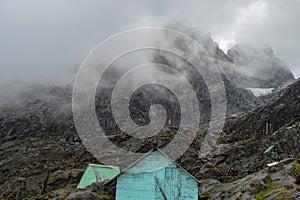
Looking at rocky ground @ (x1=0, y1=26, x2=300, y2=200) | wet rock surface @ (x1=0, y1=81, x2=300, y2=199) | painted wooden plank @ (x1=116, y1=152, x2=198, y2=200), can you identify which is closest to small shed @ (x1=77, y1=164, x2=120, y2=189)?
wet rock surface @ (x1=0, y1=81, x2=300, y2=199)

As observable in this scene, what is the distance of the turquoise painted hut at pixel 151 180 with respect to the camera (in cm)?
3750

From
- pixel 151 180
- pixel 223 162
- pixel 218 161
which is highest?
pixel 218 161

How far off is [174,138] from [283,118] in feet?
145

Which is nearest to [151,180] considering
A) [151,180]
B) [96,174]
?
[151,180]

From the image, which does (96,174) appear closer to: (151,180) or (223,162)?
(151,180)

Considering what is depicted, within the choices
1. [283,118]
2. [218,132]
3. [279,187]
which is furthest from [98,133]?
[279,187]

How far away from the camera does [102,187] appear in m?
44.8

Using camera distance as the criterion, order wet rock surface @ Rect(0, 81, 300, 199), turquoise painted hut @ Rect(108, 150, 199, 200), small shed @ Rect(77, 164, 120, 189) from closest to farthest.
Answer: turquoise painted hut @ Rect(108, 150, 199, 200) < wet rock surface @ Rect(0, 81, 300, 199) < small shed @ Rect(77, 164, 120, 189)

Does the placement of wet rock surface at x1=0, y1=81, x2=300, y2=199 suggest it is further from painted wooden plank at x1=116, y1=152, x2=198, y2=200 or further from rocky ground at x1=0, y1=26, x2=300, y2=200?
painted wooden plank at x1=116, y1=152, x2=198, y2=200

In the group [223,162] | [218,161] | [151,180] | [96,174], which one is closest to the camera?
[151,180]

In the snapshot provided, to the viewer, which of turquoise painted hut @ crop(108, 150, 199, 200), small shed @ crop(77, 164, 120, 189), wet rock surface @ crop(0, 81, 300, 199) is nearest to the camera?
turquoise painted hut @ crop(108, 150, 199, 200)

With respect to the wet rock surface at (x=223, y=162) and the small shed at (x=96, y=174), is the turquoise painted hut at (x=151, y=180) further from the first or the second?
the small shed at (x=96, y=174)

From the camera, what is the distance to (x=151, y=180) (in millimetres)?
37625

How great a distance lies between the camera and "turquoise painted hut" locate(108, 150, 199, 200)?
37500mm
